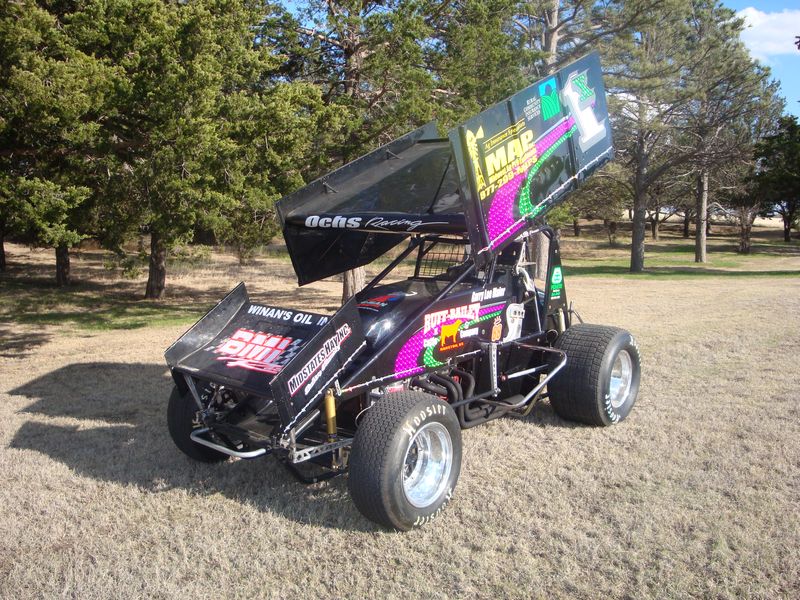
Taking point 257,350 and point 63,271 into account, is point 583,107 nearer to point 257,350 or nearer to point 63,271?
point 257,350

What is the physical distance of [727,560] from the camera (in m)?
3.91

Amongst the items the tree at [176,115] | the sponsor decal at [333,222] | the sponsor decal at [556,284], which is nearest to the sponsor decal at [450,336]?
the sponsor decal at [333,222]

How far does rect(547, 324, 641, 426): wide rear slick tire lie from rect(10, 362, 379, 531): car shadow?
225cm

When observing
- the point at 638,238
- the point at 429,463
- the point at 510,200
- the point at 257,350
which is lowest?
the point at 429,463

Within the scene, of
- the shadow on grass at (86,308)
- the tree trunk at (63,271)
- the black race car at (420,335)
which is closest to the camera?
the black race car at (420,335)

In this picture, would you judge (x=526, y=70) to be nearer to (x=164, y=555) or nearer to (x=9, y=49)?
(x=9, y=49)

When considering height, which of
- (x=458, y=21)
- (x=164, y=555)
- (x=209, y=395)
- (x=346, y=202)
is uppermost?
(x=458, y=21)

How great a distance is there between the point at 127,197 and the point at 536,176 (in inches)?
245

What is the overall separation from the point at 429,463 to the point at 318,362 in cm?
102

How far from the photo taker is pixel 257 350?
4.95 metres

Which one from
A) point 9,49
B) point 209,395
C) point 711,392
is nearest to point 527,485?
point 209,395

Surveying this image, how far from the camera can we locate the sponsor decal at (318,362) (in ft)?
14.0

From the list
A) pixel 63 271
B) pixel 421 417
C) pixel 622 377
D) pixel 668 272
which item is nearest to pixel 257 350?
pixel 421 417

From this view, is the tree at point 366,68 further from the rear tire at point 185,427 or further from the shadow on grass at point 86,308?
the rear tire at point 185,427
